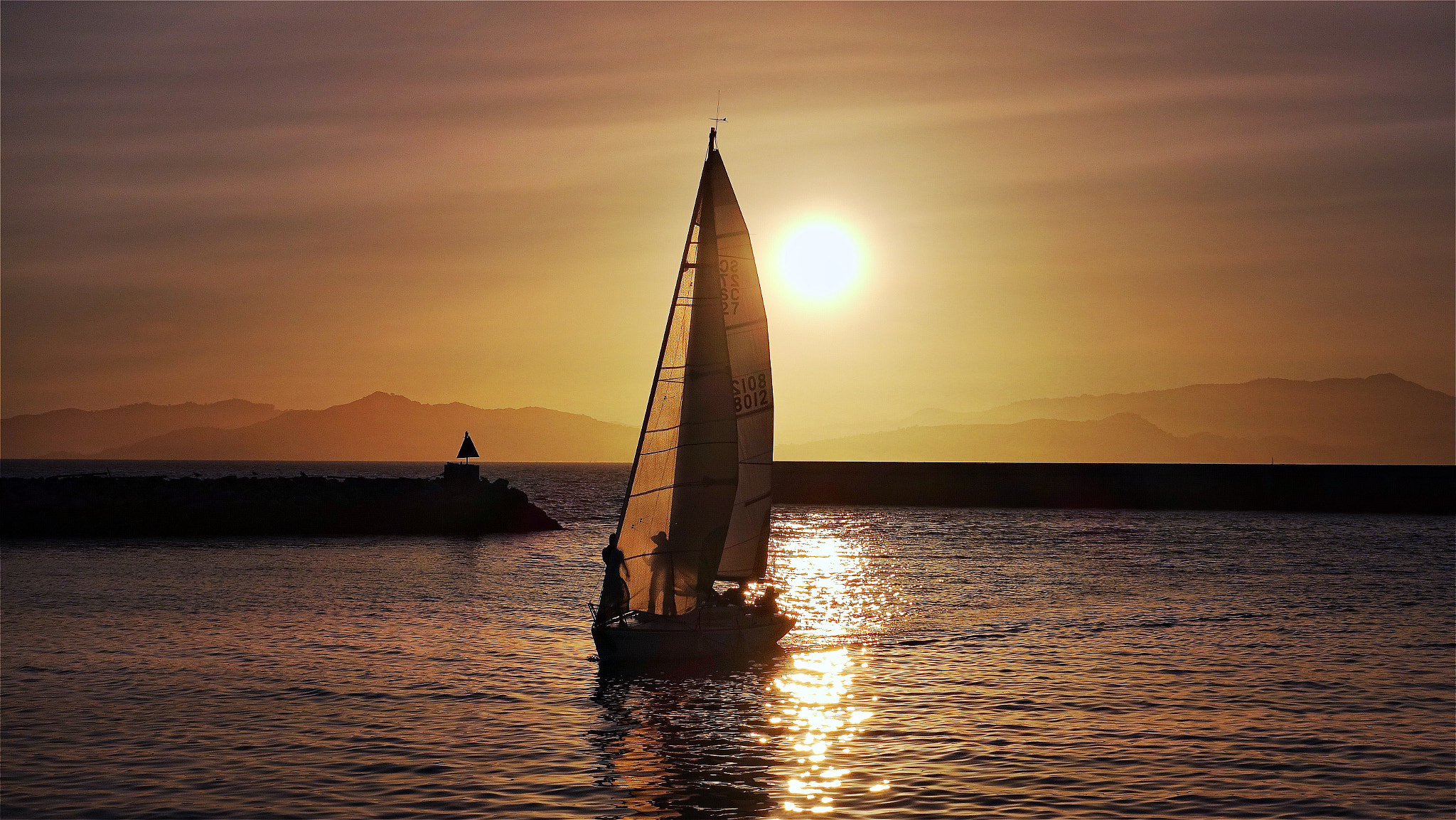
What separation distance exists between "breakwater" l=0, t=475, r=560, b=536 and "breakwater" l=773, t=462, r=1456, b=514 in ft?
181

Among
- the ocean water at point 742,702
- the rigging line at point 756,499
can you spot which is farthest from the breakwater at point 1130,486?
the rigging line at point 756,499

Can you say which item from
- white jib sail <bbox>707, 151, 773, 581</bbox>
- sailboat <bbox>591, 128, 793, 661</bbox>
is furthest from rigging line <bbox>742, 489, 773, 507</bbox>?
sailboat <bbox>591, 128, 793, 661</bbox>

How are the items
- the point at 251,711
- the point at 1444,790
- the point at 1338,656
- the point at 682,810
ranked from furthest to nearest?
the point at 1338,656, the point at 251,711, the point at 1444,790, the point at 682,810

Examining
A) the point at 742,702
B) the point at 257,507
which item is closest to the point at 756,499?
the point at 742,702

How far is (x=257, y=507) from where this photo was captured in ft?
249

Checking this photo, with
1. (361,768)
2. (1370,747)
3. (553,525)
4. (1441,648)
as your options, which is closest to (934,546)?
(553,525)

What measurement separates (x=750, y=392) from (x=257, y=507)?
58.0 metres

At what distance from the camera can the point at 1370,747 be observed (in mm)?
20078

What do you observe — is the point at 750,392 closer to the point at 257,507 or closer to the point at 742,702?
the point at 742,702

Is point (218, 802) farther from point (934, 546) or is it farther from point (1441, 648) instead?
point (934, 546)

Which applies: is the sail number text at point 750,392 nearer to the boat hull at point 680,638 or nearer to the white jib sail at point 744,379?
the white jib sail at point 744,379

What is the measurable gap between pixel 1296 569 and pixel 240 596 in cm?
4732

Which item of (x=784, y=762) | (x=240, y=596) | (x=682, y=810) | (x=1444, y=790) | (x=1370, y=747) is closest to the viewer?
(x=682, y=810)

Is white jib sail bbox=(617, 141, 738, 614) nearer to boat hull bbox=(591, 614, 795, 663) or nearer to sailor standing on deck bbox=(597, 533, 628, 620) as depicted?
sailor standing on deck bbox=(597, 533, 628, 620)
